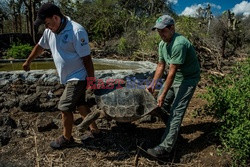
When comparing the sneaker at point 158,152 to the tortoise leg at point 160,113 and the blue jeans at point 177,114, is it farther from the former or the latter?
the tortoise leg at point 160,113

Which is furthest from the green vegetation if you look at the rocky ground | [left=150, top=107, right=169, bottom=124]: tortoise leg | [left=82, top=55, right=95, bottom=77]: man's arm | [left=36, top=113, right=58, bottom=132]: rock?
[left=36, top=113, right=58, bottom=132]: rock

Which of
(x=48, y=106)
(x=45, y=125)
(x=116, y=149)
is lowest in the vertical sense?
(x=116, y=149)

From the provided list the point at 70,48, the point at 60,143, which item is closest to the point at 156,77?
the point at 70,48

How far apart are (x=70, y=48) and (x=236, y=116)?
223 centimetres

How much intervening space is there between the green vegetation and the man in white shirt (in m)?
1.81

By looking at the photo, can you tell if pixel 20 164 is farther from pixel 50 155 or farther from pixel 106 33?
pixel 106 33

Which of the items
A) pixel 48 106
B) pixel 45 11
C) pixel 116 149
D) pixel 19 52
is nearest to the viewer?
pixel 45 11

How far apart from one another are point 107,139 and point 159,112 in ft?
2.80

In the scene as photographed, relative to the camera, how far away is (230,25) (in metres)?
16.0

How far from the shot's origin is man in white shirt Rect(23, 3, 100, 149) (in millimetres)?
2938

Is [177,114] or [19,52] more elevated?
[19,52]

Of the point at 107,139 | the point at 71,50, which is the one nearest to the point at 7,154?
the point at 107,139

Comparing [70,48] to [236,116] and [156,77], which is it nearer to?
[156,77]

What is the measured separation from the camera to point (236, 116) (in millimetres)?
3344
